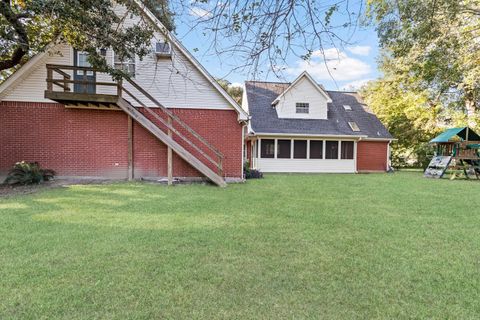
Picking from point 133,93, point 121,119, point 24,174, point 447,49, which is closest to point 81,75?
point 133,93

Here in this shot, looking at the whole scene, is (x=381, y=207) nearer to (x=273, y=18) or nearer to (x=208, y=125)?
(x=273, y=18)

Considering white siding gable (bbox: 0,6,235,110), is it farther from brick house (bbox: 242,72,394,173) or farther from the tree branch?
brick house (bbox: 242,72,394,173)

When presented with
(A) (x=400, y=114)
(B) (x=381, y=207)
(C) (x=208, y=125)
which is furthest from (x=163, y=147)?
(A) (x=400, y=114)

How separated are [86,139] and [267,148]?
9.60m

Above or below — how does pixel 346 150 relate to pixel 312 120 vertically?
below

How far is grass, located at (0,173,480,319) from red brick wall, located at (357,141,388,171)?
12.3 meters

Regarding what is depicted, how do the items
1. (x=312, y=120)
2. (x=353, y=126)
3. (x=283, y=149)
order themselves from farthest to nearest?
(x=353, y=126) → (x=312, y=120) → (x=283, y=149)

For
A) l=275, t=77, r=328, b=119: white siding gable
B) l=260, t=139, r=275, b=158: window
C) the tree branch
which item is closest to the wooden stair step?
the tree branch

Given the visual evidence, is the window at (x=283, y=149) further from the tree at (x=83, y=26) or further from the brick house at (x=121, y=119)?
the tree at (x=83, y=26)

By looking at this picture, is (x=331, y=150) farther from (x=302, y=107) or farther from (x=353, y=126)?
(x=302, y=107)

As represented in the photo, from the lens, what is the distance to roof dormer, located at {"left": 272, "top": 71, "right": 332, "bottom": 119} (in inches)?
707

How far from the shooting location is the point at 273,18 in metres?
2.83

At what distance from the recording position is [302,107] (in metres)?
18.2

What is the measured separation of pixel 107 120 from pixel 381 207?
9659mm
